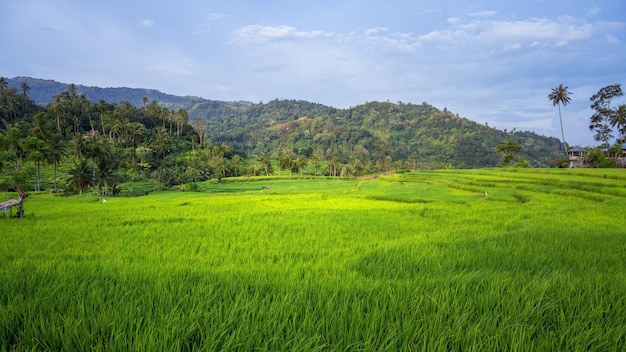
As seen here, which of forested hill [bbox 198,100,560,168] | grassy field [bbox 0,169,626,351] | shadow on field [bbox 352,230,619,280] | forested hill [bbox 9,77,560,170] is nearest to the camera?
grassy field [bbox 0,169,626,351]

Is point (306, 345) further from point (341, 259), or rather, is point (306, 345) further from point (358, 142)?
point (358, 142)

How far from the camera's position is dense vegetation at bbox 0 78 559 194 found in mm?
38594

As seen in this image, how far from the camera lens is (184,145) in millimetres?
76125

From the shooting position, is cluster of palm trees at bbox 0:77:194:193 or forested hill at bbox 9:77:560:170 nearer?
cluster of palm trees at bbox 0:77:194:193

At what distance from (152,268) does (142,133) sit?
76.6 meters

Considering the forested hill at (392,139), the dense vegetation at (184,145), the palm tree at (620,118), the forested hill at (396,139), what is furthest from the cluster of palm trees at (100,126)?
the palm tree at (620,118)

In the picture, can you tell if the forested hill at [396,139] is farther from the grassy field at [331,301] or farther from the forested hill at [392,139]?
the grassy field at [331,301]

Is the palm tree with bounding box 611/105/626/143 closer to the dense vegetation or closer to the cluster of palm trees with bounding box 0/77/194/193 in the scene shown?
the dense vegetation

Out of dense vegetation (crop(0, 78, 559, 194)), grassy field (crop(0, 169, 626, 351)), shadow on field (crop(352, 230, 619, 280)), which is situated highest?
dense vegetation (crop(0, 78, 559, 194))

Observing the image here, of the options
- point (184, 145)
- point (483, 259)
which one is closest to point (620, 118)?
point (483, 259)

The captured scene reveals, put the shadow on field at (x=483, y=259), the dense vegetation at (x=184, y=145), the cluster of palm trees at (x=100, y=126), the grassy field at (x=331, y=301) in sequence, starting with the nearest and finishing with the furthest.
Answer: the grassy field at (x=331, y=301)
the shadow on field at (x=483, y=259)
the dense vegetation at (x=184, y=145)
the cluster of palm trees at (x=100, y=126)

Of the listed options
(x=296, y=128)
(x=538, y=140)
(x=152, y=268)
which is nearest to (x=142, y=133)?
(x=152, y=268)

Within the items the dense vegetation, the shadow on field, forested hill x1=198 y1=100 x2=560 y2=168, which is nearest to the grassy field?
the shadow on field

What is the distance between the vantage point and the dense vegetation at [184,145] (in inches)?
1519
